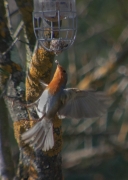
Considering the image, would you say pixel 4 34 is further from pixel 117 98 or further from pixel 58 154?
pixel 117 98

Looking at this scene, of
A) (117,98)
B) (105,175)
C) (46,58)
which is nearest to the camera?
(46,58)

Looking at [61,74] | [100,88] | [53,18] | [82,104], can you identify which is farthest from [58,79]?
[100,88]

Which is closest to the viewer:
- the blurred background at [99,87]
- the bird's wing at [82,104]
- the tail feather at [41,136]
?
the tail feather at [41,136]

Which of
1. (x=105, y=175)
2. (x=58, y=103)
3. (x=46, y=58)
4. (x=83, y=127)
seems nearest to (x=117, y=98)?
(x=83, y=127)

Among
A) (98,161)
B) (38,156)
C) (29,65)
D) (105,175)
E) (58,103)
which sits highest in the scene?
(29,65)

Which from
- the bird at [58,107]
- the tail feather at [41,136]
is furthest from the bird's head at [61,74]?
→ the tail feather at [41,136]

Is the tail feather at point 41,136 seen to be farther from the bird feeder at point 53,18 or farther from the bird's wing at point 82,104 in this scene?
the bird feeder at point 53,18

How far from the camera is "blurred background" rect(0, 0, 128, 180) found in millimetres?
4434

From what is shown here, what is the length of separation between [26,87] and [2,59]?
219 millimetres

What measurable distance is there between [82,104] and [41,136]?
0.32 meters

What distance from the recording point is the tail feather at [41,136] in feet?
8.25

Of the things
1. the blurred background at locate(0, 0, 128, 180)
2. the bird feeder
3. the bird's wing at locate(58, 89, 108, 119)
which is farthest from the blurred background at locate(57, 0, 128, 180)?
the bird feeder

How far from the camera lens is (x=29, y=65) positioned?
8.36ft

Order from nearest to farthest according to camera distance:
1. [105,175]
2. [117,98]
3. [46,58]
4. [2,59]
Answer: [46,58]
[2,59]
[117,98]
[105,175]
